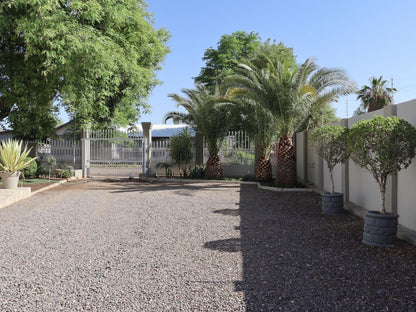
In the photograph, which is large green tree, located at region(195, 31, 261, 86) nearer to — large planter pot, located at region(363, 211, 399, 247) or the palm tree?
the palm tree

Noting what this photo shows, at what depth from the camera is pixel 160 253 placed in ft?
16.2

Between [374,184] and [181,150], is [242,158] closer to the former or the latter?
[181,150]

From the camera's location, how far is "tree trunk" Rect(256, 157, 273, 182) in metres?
14.8

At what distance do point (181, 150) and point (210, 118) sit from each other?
2.18 meters

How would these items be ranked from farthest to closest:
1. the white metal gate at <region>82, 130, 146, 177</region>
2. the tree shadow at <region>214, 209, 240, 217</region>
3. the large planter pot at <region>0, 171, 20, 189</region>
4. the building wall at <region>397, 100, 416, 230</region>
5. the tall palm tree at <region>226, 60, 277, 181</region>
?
the white metal gate at <region>82, 130, 146, 177</region> → the tall palm tree at <region>226, 60, 277, 181</region> → the large planter pot at <region>0, 171, 20, 189</region> → the tree shadow at <region>214, 209, 240, 217</region> → the building wall at <region>397, 100, 416, 230</region>

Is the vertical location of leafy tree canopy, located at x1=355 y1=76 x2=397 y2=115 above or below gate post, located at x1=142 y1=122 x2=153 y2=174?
above

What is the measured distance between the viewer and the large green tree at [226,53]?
28516mm

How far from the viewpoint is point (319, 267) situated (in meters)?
4.31

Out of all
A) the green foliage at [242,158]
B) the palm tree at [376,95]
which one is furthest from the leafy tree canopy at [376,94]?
the green foliage at [242,158]

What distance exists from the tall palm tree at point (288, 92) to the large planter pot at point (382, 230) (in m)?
7.37

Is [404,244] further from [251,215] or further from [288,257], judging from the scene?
[251,215]

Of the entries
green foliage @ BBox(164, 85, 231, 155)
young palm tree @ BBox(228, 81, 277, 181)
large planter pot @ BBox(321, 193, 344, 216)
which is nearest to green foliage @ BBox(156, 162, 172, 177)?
green foliage @ BBox(164, 85, 231, 155)

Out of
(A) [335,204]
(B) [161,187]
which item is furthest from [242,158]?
(A) [335,204]

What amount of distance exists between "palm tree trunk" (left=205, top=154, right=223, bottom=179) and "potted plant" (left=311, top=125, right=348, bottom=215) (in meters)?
8.11
